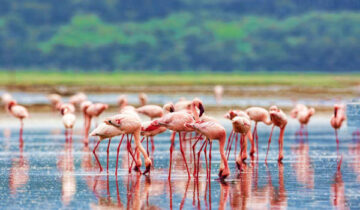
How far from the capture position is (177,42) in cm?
11475

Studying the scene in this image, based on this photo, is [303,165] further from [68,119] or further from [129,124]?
[68,119]

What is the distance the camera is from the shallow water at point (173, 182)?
10.6 m

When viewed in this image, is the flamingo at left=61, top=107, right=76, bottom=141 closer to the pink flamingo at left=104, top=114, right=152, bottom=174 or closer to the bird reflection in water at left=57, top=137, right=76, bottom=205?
the bird reflection in water at left=57, top=137, right=76, bottom=205

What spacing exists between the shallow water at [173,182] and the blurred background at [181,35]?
91662 mm

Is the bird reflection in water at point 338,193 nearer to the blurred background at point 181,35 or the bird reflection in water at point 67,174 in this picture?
the bird reflection in water at point 67,174

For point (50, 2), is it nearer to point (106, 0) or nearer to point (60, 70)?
point (106, 0)

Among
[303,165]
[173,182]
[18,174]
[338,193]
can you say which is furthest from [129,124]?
[338,193]

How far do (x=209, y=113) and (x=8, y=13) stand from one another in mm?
102528

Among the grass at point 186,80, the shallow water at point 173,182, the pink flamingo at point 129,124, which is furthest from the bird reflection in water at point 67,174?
the grass at point 186,80

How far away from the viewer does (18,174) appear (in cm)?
1335

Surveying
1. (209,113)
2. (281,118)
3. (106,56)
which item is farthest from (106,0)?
(281,118)

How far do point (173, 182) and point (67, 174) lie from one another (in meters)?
1.87

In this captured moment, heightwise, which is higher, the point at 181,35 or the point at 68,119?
the point at 181,35

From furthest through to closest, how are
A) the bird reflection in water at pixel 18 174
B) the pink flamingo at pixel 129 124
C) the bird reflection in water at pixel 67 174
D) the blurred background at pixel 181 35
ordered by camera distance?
the blurred background at pixel 181 35 < the pink flamingo at pixel 129 124 < the bird reflection in water at pixel 18 174 < the bird reflection in water at pixel 67 174
